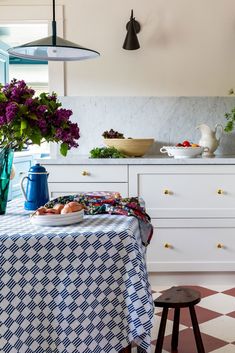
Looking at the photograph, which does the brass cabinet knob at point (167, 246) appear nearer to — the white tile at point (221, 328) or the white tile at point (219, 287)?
the white tile at point (219, 287)

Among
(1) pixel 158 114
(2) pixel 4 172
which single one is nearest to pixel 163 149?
(1) pixel 158 114

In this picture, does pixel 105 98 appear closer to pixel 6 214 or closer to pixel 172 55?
pixel 172 55

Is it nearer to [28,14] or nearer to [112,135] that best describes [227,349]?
[112,135]

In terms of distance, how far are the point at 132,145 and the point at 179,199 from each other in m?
0.56

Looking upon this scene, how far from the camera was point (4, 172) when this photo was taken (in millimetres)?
2168

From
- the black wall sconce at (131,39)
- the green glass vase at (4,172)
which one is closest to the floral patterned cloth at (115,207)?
the green glass vase at (4,172)

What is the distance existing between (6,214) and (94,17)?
264 cm

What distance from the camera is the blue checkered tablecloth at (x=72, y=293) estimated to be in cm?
171

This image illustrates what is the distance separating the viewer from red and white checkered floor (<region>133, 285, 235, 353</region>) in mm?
2695

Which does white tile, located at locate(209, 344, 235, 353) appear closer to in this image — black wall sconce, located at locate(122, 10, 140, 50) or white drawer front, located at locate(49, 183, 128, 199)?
white drawer front, located at locate(49, 183, 128, 199)

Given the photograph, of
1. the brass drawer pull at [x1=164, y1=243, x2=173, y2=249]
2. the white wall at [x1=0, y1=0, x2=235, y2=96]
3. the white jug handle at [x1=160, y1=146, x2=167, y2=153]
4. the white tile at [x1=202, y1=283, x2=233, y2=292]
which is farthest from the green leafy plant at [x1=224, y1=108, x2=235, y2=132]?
the white tile at [x1=202, y1=283, x2=233, y2=292]

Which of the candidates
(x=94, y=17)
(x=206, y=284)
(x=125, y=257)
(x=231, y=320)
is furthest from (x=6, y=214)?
(x=94, y=17)

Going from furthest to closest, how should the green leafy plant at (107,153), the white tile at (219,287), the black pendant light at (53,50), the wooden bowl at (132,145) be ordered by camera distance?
the wooden bowl at (132,145)
the green leafy plant at (107,153)
the white tile at (219,287)
the black pendant light at (53,50)

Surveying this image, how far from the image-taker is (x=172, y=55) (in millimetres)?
4363
